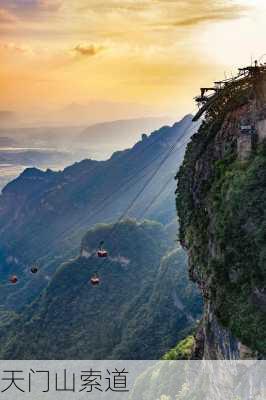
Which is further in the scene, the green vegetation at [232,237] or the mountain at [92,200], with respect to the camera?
the mountain at [92,200]

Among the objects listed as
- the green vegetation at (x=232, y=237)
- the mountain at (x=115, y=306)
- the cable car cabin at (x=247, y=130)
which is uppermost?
the cable car cabin at (x=247, y=130)

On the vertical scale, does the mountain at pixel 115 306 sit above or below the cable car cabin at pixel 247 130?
below

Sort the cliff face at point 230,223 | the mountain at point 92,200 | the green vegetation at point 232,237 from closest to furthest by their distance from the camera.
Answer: the green vegetation at point 232,237
the cliff face at point 230,223
the mountain at point 92,200

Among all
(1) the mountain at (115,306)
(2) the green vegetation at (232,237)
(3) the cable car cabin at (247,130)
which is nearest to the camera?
(2) the green vegetation at (232,237)

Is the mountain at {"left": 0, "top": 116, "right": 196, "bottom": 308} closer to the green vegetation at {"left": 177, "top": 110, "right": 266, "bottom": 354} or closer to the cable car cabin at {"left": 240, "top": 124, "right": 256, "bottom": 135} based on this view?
the green vegetation at {"left": 177, "top": 110, "right": 266, "bottom": 354}

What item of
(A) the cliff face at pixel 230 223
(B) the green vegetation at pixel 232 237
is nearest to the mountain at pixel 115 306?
(A) the cliff face at pixel 230 223

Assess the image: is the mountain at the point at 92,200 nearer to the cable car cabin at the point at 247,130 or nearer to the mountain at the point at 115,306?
the mountain at the point at 115,306

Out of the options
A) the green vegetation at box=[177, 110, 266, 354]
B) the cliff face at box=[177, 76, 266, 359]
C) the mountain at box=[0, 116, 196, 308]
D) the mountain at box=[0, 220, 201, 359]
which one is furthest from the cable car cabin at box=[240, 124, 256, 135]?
the mountain at box=[0, 116, 196, 308]
